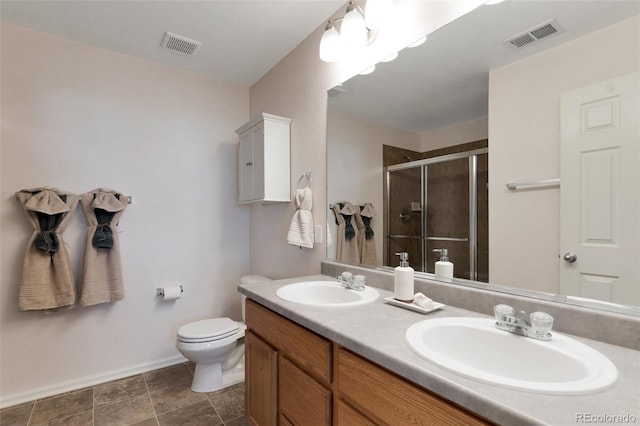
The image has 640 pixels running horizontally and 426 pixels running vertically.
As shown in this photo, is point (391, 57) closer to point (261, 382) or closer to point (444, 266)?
point (444, 266)

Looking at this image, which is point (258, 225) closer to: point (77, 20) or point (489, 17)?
point (77, 20)

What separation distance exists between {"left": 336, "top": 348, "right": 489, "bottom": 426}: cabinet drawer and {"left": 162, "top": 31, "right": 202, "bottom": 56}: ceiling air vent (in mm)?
2282

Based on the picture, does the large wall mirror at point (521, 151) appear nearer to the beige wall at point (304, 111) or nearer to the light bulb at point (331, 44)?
the beige wall at point (304, 111)

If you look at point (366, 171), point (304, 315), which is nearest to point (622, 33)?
point (366, 171)

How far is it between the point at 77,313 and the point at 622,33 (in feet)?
10.3

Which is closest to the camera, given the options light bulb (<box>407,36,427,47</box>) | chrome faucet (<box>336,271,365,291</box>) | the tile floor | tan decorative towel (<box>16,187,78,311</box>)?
light bulb (<box>407,36,427,47</box>)

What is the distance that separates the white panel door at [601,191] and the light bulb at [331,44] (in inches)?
45.4

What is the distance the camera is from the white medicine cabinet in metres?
2.21

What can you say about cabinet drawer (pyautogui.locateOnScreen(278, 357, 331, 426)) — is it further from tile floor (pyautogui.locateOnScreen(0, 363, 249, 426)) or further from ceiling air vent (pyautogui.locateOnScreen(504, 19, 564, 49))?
ceiling air vent (pyautogui.locateOnScreen(504, 19, 564, 49))

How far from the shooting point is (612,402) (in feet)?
1.84

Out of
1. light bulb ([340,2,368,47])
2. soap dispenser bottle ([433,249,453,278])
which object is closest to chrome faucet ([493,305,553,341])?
soap dispenser bottle ([433,249,453,278])

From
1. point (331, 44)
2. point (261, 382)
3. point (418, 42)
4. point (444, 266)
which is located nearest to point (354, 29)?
point (331, 44)

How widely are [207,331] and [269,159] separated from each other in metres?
1.27

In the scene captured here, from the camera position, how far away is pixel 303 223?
2000 mm
